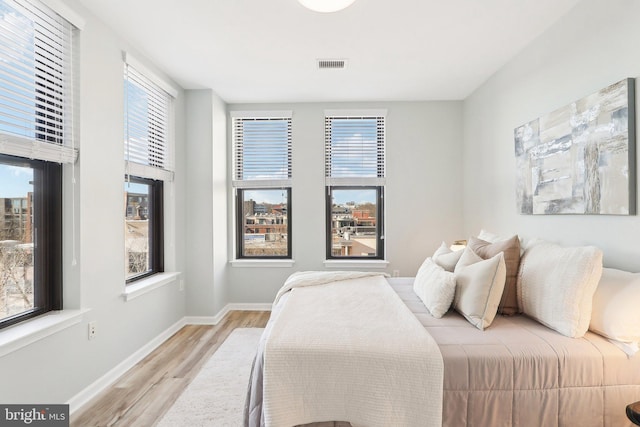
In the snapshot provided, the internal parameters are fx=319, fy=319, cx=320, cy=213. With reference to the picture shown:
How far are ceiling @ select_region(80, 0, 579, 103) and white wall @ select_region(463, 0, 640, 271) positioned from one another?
189 mm

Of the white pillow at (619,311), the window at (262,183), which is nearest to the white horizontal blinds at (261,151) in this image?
the window at (262,183)

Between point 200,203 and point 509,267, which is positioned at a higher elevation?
point 200,203

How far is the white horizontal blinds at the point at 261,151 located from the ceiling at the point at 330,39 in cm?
61

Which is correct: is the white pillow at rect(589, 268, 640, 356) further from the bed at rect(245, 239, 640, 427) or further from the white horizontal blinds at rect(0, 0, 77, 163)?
the white horizontal blinds at rect(0, 0, 77, 163)

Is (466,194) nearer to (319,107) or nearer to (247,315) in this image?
(319,107)

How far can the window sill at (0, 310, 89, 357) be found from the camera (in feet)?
5.41

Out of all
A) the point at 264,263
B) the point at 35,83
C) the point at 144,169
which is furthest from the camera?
the point at 264,263

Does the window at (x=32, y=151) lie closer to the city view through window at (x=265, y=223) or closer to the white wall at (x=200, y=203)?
the white wall at (x=200, y=203)

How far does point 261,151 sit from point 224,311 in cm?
210

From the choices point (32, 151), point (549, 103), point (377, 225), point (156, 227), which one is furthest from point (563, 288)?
point (156, 227)

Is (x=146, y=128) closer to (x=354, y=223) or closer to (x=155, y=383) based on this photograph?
(x=155, y=383)

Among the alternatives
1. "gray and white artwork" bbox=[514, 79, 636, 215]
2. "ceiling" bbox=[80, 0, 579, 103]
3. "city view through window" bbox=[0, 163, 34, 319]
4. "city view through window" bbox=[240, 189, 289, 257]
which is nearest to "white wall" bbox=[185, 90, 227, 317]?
"ceiling" bbox=[80, 0, 579, 103]

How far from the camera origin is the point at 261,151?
420cm

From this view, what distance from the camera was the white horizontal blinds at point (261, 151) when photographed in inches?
165
